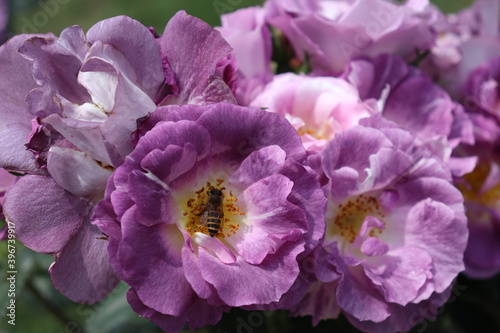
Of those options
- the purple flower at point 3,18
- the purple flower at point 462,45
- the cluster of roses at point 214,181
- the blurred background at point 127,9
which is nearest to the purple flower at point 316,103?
the cluster of roses at point 214,181

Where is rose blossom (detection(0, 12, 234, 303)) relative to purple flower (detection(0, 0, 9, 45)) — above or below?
above

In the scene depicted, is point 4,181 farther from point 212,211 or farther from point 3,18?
point 3,18

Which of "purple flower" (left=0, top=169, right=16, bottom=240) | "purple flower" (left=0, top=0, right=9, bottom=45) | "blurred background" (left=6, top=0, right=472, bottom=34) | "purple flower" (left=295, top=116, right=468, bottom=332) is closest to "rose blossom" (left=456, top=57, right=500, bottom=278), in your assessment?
"purple flower" (left=295, top=116, right=468, bottom=332)

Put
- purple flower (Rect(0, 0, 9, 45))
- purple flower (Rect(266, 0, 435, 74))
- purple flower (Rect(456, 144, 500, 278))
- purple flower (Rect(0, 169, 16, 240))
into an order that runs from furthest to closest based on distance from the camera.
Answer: purple flower (Rect(0, 0, 9, 45))
purple flower (Rect(456, 144, 500, 278))
purple flower (Rect(266, 0, 435, 74))
purple flower (Rect(0, 169, 16, 240))

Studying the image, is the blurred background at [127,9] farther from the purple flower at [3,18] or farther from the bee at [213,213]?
the bee at [213,213]

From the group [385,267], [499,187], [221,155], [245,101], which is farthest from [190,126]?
[499,187]

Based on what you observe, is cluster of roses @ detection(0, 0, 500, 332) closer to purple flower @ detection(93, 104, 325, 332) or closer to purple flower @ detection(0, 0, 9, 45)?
purple flower @ detection(93, 104, 325, 332)

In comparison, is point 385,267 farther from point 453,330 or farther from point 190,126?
point 453,330
